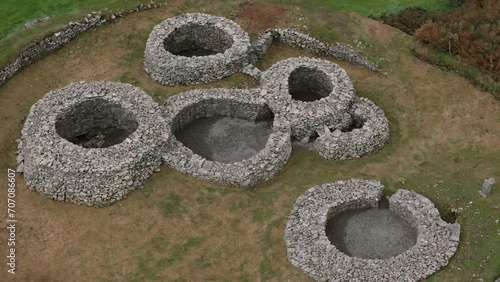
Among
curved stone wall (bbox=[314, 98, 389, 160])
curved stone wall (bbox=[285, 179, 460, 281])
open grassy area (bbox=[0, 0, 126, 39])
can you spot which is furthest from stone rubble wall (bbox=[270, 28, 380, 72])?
open grassy area (bbox=[0, 0, 126, 39])

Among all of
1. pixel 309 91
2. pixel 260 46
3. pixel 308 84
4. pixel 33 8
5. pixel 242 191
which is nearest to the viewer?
pixel 242 191

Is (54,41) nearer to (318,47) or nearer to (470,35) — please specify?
(318,47)

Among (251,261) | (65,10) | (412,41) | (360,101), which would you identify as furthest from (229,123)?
(65,10)

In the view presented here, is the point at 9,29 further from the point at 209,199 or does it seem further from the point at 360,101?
the point at 360,101

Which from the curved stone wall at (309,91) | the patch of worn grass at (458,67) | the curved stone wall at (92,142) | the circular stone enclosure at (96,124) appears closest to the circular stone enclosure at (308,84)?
the curved stone wall at (309,91)

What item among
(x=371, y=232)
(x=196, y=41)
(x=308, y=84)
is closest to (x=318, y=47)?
(x=308, y=84)

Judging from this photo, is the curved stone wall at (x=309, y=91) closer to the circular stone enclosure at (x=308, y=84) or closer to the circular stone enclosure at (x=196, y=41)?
the circular stone enclosure at (x=308, y=84)

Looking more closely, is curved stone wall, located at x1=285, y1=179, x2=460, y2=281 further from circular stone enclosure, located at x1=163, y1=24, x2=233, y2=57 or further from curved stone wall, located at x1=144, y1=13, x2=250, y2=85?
circular stone enclosure, located at x1=163, y1=24, x2=233, y2=57
